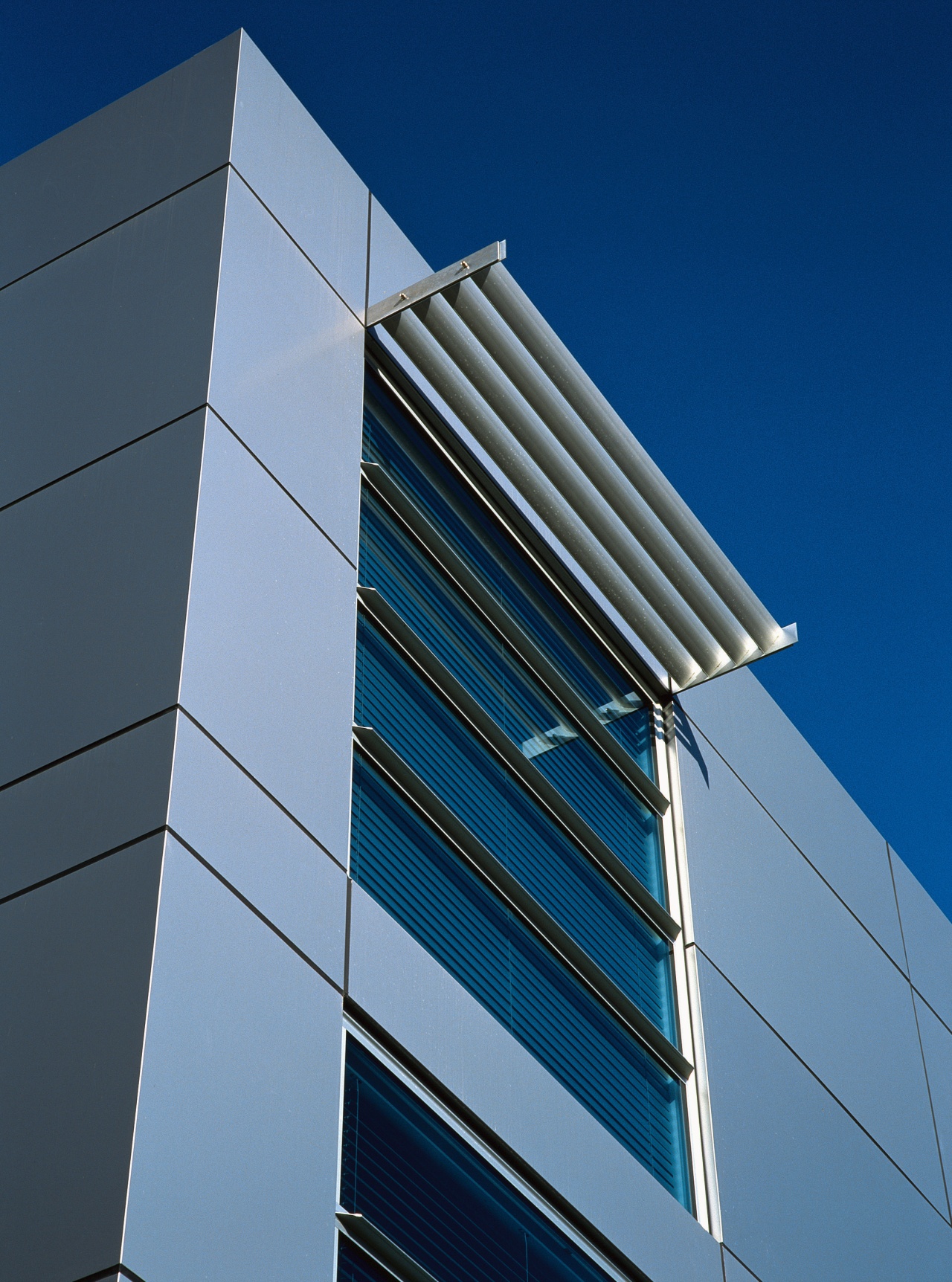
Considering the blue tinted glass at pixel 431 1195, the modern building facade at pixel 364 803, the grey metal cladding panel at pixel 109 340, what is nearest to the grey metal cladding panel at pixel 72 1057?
the modern building facade at pixel 364 803

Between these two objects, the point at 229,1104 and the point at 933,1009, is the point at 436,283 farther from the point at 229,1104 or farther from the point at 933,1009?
the point at 933,1009

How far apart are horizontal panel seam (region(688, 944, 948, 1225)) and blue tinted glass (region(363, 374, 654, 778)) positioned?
5.01 ft

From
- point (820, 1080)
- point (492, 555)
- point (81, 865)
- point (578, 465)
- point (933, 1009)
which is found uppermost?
point (578, 465)

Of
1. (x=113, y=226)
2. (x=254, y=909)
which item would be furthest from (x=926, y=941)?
(x=254, y=909)

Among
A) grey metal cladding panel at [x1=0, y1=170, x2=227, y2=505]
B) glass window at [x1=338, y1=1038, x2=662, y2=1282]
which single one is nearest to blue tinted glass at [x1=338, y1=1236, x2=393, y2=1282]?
glass window at [x1=338, y1=1038, x2=662, y2=1282]

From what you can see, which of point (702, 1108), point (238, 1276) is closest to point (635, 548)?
point (702, 1108)

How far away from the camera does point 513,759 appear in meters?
10.3

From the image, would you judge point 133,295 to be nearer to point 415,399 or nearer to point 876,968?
point 415,399

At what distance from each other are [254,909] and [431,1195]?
1.63m

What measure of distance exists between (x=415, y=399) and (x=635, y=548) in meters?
2.07

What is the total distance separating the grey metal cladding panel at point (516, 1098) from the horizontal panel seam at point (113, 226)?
4.41 metres

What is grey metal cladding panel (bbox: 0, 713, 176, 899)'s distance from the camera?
6.83 m

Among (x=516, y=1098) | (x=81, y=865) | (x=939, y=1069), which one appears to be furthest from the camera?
(x=939, y=1069)

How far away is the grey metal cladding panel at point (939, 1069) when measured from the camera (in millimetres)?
14188
